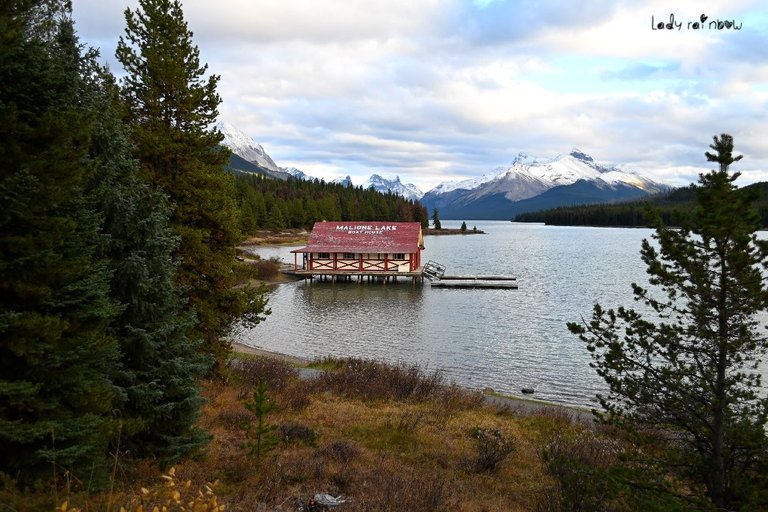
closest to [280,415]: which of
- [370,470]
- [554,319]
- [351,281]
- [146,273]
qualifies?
[370,470]

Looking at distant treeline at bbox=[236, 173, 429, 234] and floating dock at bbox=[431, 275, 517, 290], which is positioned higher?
distant treeline at bbox=[236, 173, 429, 234]

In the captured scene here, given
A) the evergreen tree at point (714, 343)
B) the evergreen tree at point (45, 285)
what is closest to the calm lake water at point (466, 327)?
the evergreen tree at point (714, 343)

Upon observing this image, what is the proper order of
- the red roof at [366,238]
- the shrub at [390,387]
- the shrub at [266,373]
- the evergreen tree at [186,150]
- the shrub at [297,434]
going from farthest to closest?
the red roof at [366,238]
the shrub at [266,373]
the shrub at [390,387]
the evergreen tree at [186,150]
the shrub at [297,434]

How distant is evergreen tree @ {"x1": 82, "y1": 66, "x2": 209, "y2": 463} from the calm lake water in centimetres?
1454

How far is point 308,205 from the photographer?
12900cm

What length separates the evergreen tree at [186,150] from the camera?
1378cm

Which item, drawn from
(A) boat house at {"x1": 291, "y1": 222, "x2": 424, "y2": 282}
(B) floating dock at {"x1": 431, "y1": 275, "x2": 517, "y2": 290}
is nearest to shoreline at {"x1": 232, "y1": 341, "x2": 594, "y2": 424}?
(B) floating dock at {"x1": 431, "y1": 275, "x2": 517, "y2": 290}

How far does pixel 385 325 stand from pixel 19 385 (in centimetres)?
2896

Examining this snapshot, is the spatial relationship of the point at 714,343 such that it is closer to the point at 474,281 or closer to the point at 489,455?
the point at 489,455

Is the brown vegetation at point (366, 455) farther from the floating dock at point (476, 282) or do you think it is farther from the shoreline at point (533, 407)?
the floating dock at point (476, 282)

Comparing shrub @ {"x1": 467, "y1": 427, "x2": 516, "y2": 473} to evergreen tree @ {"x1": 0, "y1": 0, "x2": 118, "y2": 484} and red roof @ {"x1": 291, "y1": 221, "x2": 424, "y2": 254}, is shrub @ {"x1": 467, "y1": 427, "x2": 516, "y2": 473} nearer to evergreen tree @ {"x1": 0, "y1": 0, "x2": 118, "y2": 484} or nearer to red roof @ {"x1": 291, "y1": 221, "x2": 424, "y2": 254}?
evergreen tree @ {"x1": 0, "y1": 0, "x2": 118, "y2": 484}

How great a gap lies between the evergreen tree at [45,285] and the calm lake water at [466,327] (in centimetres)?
1658

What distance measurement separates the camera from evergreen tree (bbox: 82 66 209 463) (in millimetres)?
7820

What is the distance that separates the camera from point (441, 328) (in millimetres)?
32938
